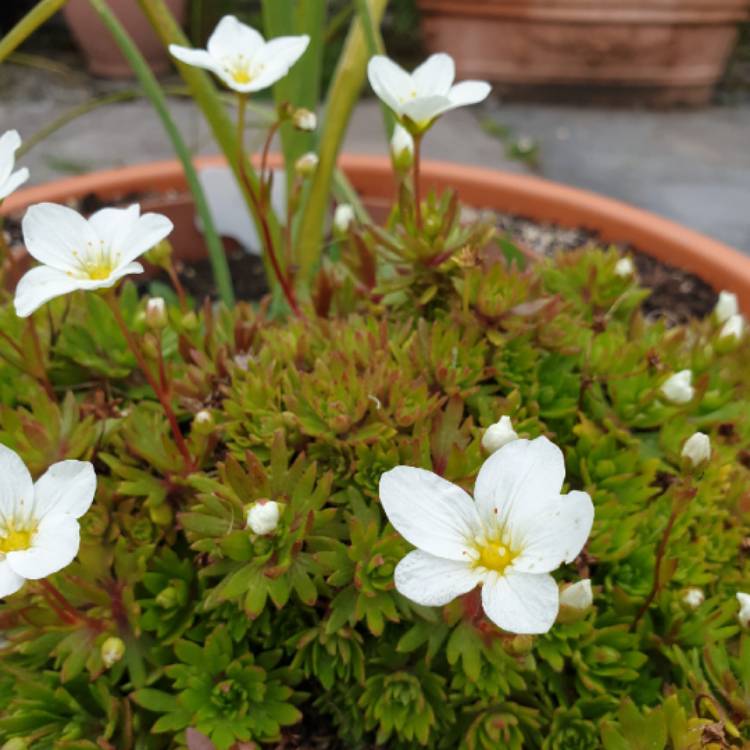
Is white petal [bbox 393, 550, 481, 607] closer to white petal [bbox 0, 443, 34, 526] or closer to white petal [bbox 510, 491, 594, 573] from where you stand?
white petal [bbox 510, 491, 594, 573]

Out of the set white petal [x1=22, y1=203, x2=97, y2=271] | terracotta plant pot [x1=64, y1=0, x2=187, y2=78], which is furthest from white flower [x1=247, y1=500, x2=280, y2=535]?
terracotta plant pot [x1=64, y1=0, x2=187, y2=78]

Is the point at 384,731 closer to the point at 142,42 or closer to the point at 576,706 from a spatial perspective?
the point at 576,706

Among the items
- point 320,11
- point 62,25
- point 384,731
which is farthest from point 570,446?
point 62,25

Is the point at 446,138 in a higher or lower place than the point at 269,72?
lower

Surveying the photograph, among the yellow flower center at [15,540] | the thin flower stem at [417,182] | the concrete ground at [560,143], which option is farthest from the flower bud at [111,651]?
the concrete ground at [560,143]

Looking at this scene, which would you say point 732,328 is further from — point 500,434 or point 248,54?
point 248,54

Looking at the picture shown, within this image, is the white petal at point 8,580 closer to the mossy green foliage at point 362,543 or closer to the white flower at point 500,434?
the mossy green foliage at point 362,543

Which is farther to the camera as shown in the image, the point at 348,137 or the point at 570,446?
the point at 348,137

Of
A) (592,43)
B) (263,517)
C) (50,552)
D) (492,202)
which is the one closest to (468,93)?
(263,517)
